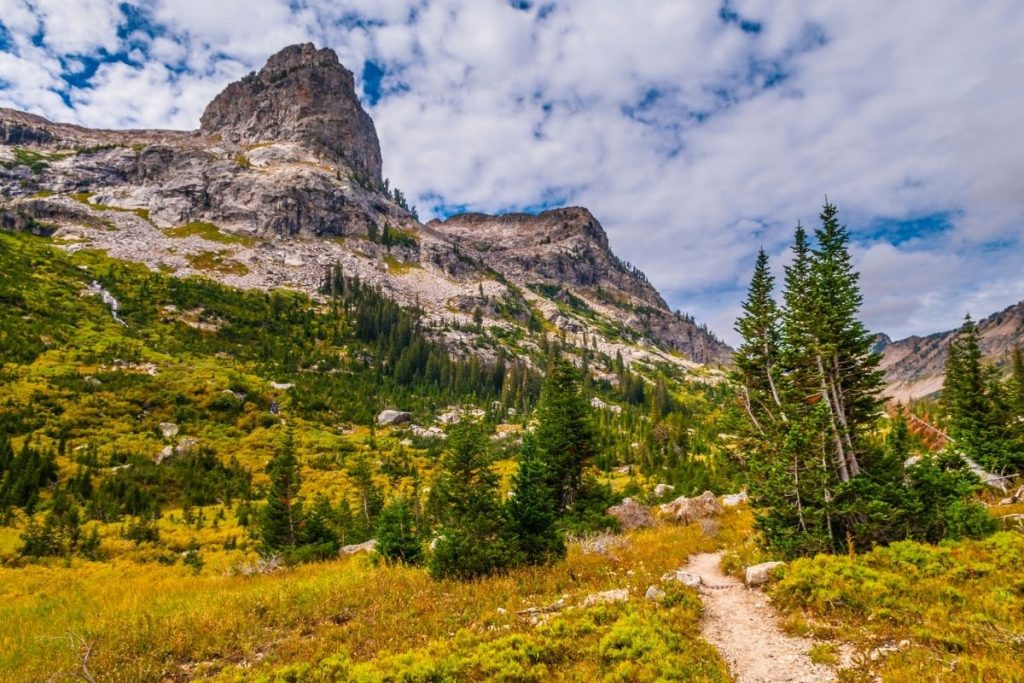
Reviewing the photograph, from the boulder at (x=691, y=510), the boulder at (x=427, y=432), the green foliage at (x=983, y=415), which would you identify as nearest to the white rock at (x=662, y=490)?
the boulder at (x=691, y=510)

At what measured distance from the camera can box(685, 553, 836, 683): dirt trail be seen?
8176mm

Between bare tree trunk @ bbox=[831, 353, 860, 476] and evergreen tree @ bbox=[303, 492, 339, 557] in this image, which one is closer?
bare tree trunk @ bbox=[831, 353, 860, 476]

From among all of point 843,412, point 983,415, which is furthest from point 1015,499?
point 983,415

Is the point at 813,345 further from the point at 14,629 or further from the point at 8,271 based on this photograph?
the point at 8,271

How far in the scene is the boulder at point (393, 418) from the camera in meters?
83.1

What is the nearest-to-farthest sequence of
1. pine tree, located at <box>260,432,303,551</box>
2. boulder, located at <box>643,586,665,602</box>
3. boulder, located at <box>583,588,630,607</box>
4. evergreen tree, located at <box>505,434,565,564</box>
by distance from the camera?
1. boulder, located at <box>583,588,630,607</box>
2. boulder, located at <box>643,586,665,602</box>
3. evergreen tree, located at <box>505,434,565,564</box>
4. pine tree, located at <box>260,432,303,551</box>

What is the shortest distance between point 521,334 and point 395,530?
18008 centimetres

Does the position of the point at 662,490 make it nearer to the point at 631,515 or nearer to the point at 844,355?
the point at 631,515

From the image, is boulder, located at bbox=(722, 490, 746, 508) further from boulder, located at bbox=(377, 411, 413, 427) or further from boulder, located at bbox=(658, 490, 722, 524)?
boulder, located at bbox=(377, 411, 413, 427)

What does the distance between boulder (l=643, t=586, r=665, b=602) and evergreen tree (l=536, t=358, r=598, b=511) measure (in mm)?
12895

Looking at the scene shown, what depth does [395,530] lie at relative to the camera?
732 inches

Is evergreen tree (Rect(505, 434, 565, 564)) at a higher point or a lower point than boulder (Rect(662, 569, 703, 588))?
higher

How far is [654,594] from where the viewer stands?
12.0m

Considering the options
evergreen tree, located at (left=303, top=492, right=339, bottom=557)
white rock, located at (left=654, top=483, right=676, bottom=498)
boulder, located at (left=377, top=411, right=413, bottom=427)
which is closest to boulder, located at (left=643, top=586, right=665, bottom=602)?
evergreen tree, located at (left=303, top=492, right=339, bottom=557)
